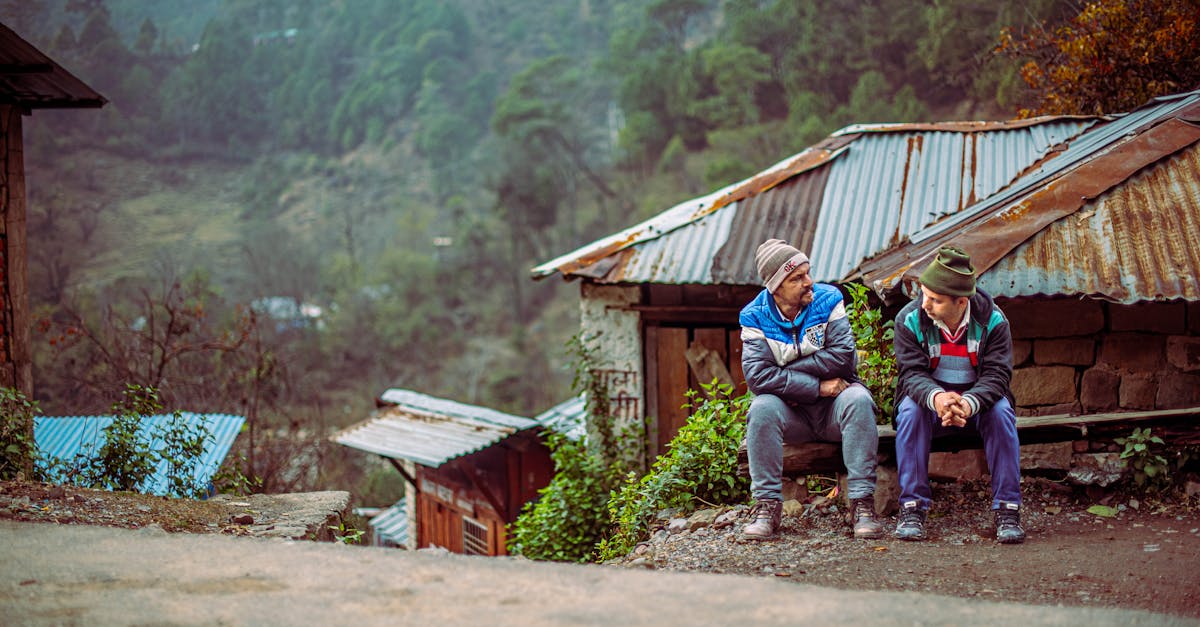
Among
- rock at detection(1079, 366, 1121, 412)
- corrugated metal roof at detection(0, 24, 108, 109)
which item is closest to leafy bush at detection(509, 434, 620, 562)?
rock at detection(1079, 366, 1121, 412)

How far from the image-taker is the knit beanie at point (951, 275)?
14.8ft

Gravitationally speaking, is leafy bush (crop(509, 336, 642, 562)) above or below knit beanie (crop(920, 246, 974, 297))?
below

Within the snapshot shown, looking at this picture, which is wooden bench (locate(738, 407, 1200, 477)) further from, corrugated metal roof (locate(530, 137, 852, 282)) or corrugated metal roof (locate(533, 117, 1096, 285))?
corrugated metal roof (locate(530, 137, 852, 282))

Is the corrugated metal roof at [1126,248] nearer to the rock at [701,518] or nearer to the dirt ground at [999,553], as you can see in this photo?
the dirt ground at [999,553]

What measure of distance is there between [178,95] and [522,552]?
58064mm

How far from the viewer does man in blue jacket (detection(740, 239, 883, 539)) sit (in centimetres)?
461

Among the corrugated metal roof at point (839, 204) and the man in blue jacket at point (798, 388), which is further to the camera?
the corrugated metal roof at point (839, 204)

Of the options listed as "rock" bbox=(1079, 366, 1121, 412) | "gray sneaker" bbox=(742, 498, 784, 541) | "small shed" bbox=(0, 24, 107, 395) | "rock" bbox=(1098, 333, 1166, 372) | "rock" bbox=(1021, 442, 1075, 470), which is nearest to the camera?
"gray sneaker" bbox=(742, 498, 784, 541)

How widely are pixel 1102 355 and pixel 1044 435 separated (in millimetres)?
1176

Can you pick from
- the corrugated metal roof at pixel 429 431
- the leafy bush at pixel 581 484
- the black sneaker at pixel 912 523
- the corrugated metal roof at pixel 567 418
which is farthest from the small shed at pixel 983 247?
the corrugated metal roof at pixel 429 431

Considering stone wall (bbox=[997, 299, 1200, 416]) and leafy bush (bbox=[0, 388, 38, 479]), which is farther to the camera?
stone wall (bbox=[997, 299, 1200, 416])

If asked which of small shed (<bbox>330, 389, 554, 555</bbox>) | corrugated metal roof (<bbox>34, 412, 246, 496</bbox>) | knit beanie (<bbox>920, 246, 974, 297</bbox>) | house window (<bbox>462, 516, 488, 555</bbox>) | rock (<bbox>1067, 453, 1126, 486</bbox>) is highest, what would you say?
knit beanie (<bbox>920, 246, 974, 297</bbox>)

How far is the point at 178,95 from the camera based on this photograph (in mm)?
58688

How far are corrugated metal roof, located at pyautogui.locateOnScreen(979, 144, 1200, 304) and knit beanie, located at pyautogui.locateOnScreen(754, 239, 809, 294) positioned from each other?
58.3 inches
